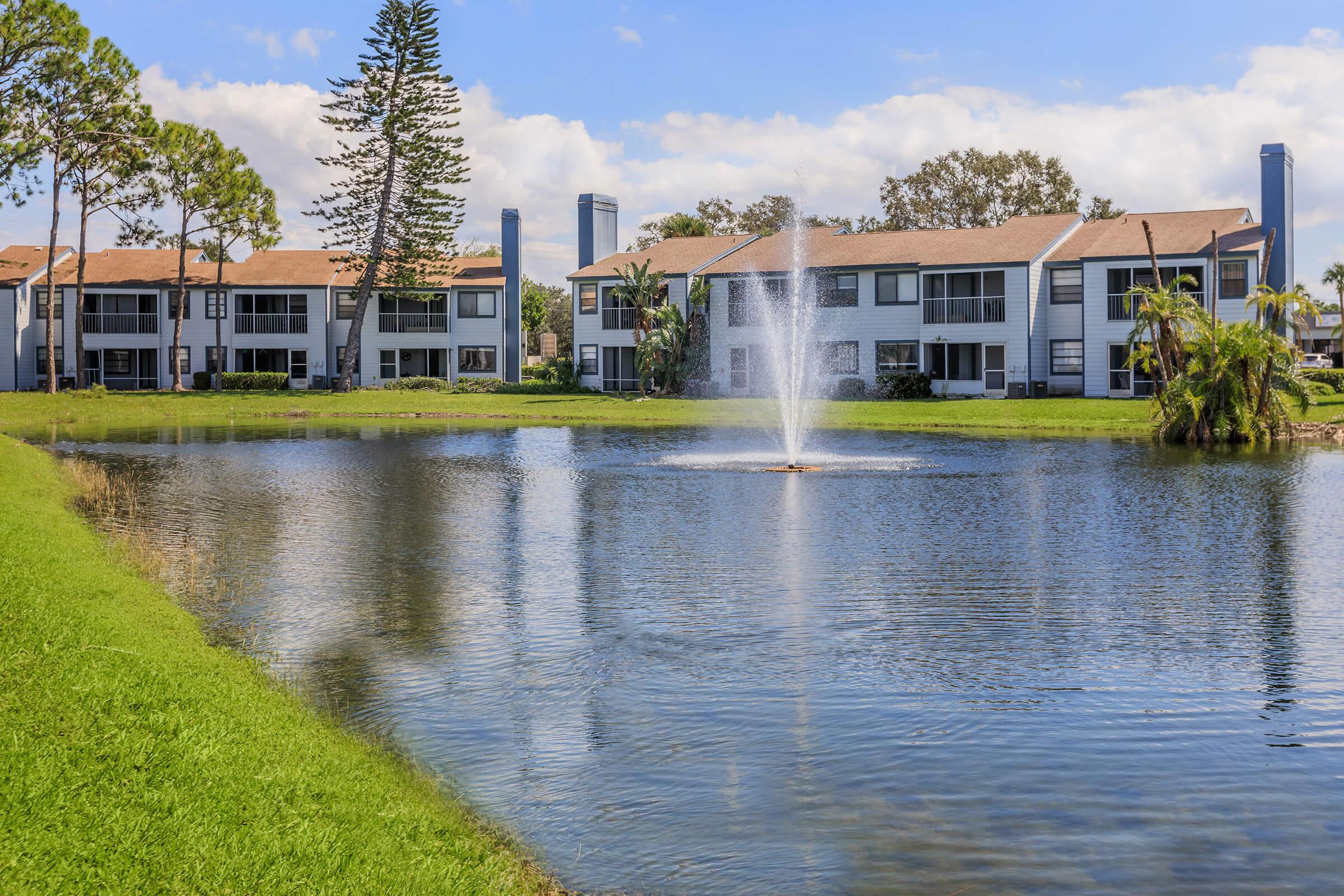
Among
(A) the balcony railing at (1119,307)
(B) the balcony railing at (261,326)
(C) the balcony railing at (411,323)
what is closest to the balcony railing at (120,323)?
(B) the balcony railing at (261,326)

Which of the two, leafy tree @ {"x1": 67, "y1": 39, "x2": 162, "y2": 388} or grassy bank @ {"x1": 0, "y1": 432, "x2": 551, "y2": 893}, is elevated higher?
leafy tree @ {"x1": 67, "y1": 39, "x2": 162, "y2": 388}

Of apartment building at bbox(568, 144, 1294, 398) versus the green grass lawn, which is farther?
apartment building at bbox(568, 144, 1294, 398)

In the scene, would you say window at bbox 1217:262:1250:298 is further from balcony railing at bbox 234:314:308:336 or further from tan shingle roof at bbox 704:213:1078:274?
→ balcony railing at bbox 234:314:308:336

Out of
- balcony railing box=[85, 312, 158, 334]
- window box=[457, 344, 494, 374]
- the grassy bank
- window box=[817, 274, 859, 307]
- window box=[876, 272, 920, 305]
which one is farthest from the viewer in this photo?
window box=[457, 344, 494, 374]

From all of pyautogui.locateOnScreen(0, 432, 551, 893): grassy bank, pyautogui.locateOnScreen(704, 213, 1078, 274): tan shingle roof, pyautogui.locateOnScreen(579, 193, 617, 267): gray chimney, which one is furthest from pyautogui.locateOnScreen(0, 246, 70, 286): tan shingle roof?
pyautogui.locateOnScreen(0, 432, 551, 893): grassy bank

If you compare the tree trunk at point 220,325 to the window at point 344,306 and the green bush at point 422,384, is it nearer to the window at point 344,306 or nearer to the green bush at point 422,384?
the window at point 344,306

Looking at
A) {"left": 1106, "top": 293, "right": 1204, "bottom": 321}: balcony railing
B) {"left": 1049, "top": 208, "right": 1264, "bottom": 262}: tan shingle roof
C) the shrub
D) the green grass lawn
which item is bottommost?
the green grass lawn

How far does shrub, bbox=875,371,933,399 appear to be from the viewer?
55719 millimetres

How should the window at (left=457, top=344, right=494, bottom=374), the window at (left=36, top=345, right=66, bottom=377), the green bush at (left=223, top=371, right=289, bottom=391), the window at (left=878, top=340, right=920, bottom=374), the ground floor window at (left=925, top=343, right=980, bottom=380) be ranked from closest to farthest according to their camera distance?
the ground floor window at (left=925, top=343, right=980, bottom=380), the window at (left=878, top=340, right=920, bottom=374), the green bush at (left=223, top=371, right=289, bottom=391), the window at (left=36, top=345, right=66, bottom=377), the window at (left=457, top=344, right=494, bottom=374)

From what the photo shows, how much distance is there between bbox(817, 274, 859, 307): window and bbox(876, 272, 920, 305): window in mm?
1121

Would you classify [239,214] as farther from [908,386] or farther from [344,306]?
[908,386]

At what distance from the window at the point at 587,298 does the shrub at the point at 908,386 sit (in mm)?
16992

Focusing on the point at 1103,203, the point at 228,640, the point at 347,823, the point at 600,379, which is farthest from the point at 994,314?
the point at 347,823

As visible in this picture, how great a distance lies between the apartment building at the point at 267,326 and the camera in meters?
70.1
